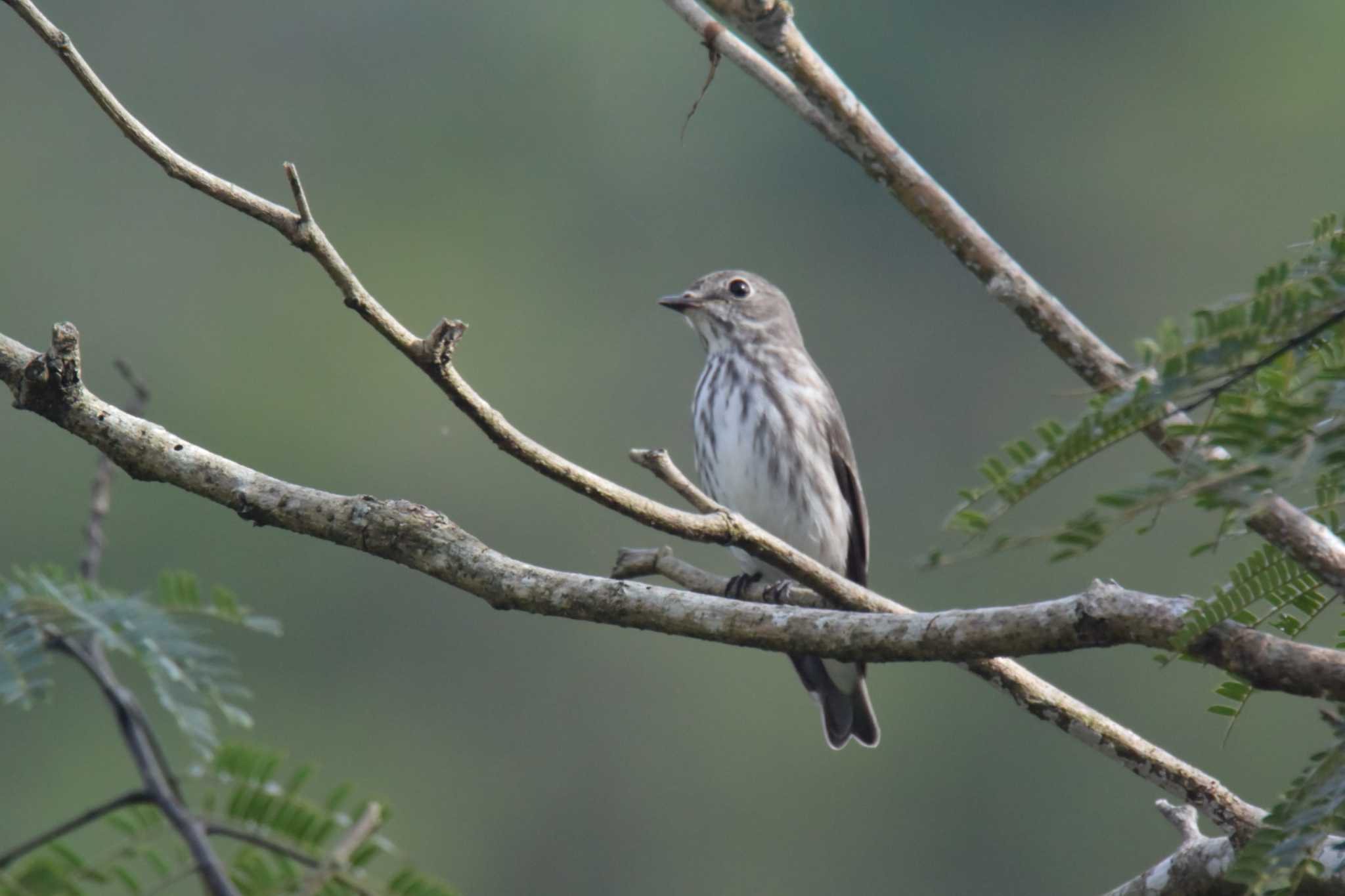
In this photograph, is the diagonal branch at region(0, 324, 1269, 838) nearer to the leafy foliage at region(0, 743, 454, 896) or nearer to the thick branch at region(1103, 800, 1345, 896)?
the thick branch at region(1103, 800, 1345, 896)

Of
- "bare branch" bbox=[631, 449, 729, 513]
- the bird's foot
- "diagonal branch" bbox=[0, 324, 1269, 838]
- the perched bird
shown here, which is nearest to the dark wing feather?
the perched bird

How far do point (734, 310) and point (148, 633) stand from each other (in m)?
6.35

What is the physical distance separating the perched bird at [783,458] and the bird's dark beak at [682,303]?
31mm

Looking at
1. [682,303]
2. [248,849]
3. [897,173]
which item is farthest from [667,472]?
[682,303]

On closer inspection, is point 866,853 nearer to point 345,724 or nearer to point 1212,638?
point 345,724

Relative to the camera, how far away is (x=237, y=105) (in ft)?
174

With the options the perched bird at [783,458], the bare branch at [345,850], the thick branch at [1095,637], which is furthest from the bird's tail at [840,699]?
the bare branch at [345,850]

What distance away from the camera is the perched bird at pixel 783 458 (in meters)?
8.16

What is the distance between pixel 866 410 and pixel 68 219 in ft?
69.7

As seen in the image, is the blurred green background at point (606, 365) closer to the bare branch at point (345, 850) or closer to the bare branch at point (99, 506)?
the bare branch at point (99, 506)

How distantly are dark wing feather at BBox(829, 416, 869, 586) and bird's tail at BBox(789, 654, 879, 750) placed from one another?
53cm

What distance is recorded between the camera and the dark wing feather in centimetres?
848

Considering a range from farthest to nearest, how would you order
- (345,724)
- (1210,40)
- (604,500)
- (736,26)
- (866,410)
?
1. (1210,40)
2. (866,410)
3. (345,724)
4. (736,26)
5. (604,500)

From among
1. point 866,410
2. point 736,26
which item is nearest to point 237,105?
point 866,410
